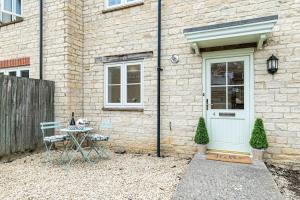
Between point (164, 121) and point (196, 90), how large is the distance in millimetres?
1094

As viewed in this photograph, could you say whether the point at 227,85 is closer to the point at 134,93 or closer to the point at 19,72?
the point at 134,93

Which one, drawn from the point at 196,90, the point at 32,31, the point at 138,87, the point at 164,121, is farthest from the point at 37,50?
the point at 196,90

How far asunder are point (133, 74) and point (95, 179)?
9.99 ft

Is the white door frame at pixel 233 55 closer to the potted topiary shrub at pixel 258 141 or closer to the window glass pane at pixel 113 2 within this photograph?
the potted topiary shrub at pixel 258 141

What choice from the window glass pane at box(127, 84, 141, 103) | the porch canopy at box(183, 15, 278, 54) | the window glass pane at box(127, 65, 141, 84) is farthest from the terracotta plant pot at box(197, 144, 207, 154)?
the window glass pane at box(127, 65, 141, 84)

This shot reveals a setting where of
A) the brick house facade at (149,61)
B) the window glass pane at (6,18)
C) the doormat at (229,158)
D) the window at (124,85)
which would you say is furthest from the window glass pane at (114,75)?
the window glass pane at (6,18)

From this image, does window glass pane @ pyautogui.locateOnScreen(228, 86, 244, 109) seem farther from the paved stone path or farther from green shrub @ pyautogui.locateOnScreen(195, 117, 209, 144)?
the paved stone path

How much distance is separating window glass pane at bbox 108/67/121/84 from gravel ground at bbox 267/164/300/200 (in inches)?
166

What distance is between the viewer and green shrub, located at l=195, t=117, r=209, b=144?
5.09m

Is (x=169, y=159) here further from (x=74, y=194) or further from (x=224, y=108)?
(x=74, y=194)

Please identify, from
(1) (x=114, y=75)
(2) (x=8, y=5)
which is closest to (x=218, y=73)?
(1) (x=114, y=75)

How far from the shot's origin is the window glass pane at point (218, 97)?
17.3ft

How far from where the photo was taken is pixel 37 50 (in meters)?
6.94

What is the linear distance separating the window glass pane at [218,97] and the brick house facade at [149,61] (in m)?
0.26
